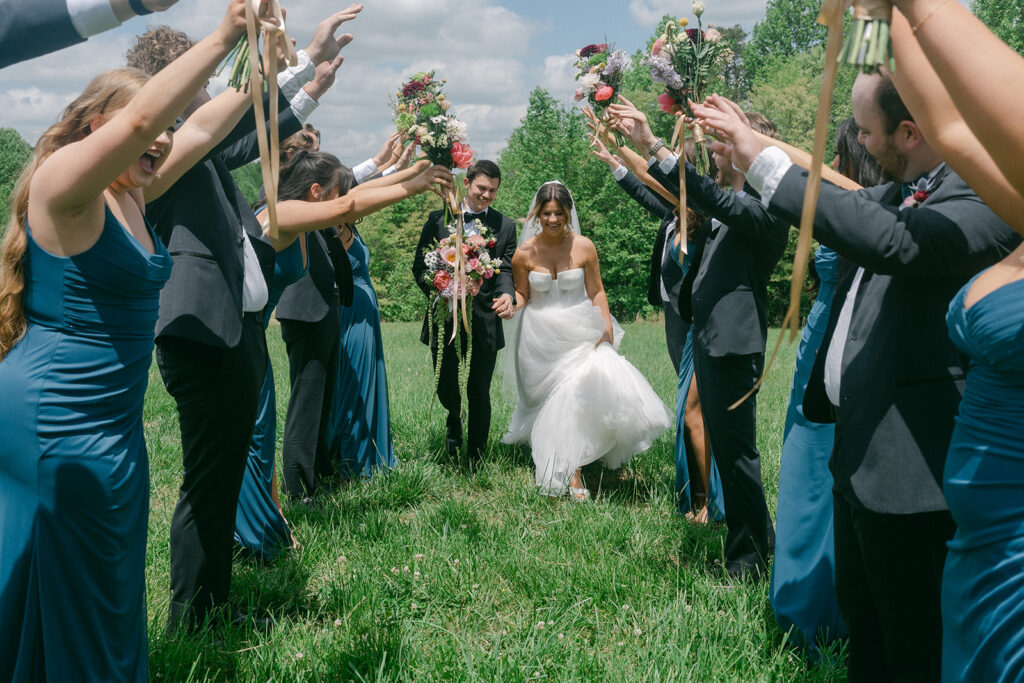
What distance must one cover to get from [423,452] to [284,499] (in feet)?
4.81

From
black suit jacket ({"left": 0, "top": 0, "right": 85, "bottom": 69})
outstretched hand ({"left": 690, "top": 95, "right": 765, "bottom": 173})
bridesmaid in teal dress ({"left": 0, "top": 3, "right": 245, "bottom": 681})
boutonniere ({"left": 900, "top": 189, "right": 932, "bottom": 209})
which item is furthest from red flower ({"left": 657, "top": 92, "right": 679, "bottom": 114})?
black suit jacket ({"left": 0, "top": 0, "right": 85, "bottom": 69})

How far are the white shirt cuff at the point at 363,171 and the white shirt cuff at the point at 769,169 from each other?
429 centimetres

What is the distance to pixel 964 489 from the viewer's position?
65.9 inches

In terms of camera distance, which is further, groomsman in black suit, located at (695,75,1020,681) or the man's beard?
the man's beard

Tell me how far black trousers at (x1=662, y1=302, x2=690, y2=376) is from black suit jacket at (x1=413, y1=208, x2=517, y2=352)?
1.40 meters

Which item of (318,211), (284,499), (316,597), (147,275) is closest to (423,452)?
(284,499)

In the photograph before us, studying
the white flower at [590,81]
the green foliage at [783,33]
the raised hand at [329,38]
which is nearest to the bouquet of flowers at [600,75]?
the white flower at [590,81]

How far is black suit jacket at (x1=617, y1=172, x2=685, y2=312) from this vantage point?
5.62m

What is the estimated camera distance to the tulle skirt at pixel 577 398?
19.0ft

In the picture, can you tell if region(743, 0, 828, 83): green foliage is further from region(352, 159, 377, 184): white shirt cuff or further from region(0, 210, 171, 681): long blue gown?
region(0, 210, 171, 681): long blue gown

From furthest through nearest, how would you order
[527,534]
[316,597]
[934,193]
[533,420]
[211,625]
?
[533,420], [527,534], [316,597], [211,625], [934,193]

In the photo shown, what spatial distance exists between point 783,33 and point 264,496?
5562 centimetres

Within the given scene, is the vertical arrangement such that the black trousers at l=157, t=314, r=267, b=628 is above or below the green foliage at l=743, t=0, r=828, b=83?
below

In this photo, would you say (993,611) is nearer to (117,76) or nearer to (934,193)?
(934,193)
